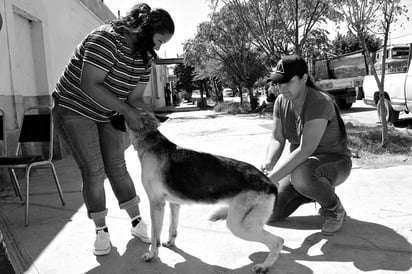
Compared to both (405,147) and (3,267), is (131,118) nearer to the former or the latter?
(3,267)

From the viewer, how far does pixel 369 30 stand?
7672 mm

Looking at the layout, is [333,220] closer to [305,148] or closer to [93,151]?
[305,148]

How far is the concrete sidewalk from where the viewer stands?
2973 mm

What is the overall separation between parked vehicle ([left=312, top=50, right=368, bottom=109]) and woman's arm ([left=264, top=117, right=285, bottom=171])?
13.0 meters

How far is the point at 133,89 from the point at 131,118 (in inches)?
18.0

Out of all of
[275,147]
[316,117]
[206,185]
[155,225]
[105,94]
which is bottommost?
[155,225]

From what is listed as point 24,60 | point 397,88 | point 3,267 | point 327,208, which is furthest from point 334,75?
point 3,267

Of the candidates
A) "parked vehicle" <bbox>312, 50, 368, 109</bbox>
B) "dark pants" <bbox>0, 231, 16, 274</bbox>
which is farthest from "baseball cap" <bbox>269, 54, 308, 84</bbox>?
"parked vehicle" <bbox>312, 50, 368, 109</bbox>

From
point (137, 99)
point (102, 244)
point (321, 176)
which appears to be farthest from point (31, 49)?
point (321, 176)

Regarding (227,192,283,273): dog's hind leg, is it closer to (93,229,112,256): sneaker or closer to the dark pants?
(93,229,112,256): sneaker

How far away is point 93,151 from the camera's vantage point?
3.16 metres

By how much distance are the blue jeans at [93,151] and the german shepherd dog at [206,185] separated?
305 mm

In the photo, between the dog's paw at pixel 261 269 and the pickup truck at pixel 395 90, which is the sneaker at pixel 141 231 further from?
the pickup truck at pixel 395 90

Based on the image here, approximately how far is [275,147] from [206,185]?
1.14 meters
